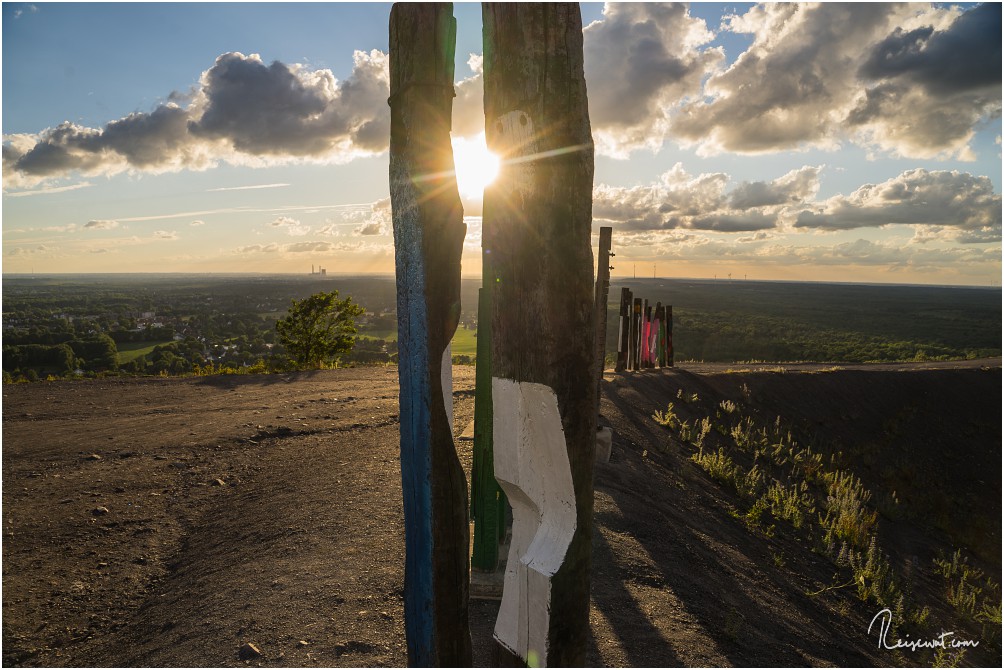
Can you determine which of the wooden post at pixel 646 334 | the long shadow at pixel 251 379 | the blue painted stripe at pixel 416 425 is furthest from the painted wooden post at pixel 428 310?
the wooden post at pixel 646 334

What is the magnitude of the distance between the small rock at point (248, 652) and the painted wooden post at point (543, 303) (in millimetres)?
1700

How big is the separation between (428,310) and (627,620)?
2645 mm

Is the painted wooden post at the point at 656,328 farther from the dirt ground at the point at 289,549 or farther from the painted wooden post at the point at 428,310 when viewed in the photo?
the painted wooden post at the point at 428,310

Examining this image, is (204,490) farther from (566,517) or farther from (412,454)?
(566,517)

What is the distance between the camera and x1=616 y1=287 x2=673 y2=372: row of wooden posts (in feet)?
43.7

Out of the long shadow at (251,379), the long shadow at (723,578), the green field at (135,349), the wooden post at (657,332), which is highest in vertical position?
the wooden post at (657,332)

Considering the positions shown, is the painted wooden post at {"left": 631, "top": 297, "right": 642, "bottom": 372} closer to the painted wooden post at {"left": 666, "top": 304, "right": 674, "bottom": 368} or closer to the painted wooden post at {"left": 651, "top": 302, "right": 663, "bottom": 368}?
the painted wooden post at {"left": 651, "top": 302, "right": 663, "bottom": 368}

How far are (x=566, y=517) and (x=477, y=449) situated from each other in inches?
67.8

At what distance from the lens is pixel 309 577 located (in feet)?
12.8

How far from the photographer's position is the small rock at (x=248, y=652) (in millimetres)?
3102

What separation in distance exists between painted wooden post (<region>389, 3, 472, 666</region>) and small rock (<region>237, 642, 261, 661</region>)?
1.18m

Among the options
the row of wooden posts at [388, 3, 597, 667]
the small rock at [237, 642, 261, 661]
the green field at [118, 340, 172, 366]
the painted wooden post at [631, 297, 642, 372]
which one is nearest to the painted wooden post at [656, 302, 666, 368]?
the painted wooden post at [631, 297, 642, 372]

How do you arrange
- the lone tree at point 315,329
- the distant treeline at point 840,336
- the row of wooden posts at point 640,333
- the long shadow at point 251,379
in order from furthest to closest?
the distant treeline at point 840,336 → the lone tree at point 315,329 → the row of wooden posts at point 640,333 → the long shadow at point 251,379

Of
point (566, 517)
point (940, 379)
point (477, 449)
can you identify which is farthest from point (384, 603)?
point (940, 379)
